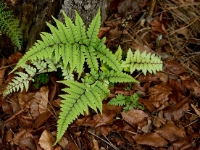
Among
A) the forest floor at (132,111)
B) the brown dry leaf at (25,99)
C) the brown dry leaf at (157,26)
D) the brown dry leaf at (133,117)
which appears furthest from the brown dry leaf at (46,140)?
the brown dry leaf at (157,26)

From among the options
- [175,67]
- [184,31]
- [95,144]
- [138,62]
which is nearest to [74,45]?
[138,62]

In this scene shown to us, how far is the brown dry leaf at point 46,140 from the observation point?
288 centimetres

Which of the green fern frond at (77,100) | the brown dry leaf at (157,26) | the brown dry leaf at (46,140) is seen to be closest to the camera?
the green fern frond at (77,100)

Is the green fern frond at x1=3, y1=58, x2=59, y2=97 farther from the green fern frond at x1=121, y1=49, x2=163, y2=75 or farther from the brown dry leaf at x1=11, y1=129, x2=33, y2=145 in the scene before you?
the green fern frond at x1=121, y1=49, x2=163, y2=75

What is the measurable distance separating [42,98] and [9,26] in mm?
887

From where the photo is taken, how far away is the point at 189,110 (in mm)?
3250

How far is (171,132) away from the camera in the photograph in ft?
9.97

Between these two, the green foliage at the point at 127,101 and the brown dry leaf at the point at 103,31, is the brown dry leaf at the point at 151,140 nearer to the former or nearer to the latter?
the green foliage at the point at 127,101

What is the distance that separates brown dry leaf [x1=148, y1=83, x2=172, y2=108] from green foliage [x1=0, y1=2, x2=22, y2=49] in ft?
5.29

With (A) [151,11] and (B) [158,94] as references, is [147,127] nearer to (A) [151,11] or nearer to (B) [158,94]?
(B) [158,94]

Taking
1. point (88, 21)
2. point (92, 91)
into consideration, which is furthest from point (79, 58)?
point (88, 21)

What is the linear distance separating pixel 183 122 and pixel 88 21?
1.59 metres

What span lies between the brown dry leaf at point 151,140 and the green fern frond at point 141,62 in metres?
0.70

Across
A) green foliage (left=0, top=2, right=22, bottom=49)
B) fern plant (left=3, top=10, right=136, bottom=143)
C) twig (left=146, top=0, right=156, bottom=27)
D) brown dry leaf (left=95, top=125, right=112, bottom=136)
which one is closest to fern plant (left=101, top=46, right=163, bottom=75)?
fern plant (left=3, top=10, right=136, bottom=143)
